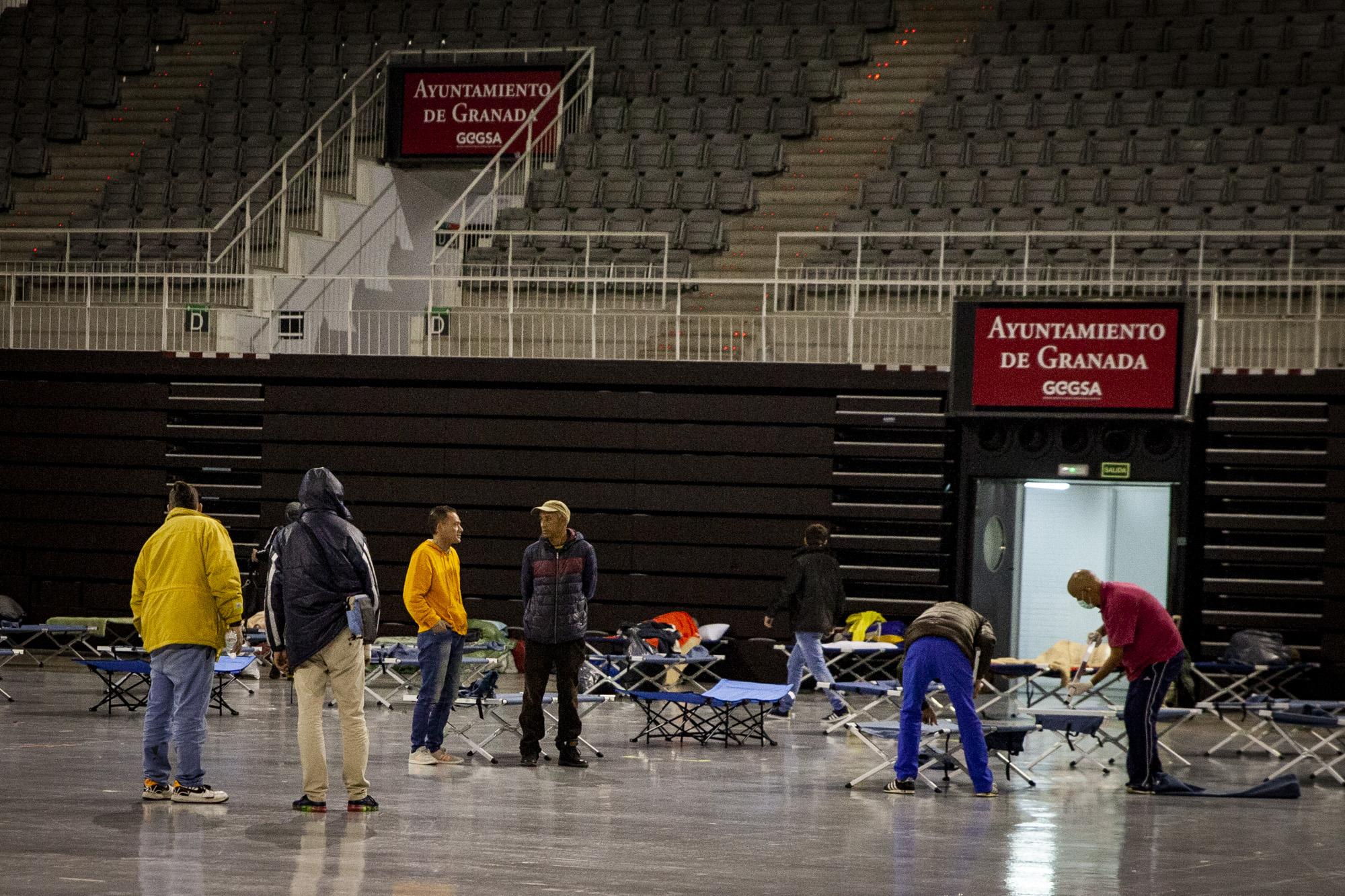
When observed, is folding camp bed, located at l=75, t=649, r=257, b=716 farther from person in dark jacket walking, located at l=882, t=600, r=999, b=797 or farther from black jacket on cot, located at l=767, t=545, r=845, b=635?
person in dark jacket walking, located at l=882, t=600, r=999, b=797

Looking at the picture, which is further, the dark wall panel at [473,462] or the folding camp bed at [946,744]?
the dark wall panel at [473,462]

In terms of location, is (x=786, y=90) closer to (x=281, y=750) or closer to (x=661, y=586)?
(x=661, y=586)

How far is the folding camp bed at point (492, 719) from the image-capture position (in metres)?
9.92

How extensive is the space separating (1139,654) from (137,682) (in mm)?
8066

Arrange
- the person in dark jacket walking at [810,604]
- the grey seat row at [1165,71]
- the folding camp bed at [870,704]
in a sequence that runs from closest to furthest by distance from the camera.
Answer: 1. the folding camp bed at [870,704]
2. the person in dark jacket walking at [810,604]
3. the grey seat row at [1165,71]

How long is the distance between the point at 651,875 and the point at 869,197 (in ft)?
41.9

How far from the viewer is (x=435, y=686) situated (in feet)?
30.7

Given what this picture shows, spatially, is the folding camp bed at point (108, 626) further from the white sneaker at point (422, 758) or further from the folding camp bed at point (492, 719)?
the white sneaker at point (422, 758)

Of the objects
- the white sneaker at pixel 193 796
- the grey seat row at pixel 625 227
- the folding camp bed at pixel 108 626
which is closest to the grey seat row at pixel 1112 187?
the grey seat row at pixel 625 227

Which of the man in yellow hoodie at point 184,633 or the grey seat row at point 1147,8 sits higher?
the grey seat row at point 1147,8

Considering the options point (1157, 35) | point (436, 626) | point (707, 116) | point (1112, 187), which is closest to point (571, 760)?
point (436, 626)

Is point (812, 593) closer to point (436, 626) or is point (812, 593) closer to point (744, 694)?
point (744, 694)

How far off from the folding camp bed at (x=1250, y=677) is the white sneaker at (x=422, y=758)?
7.14m

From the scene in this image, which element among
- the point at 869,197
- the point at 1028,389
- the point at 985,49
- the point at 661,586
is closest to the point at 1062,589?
the point at 1028,389
